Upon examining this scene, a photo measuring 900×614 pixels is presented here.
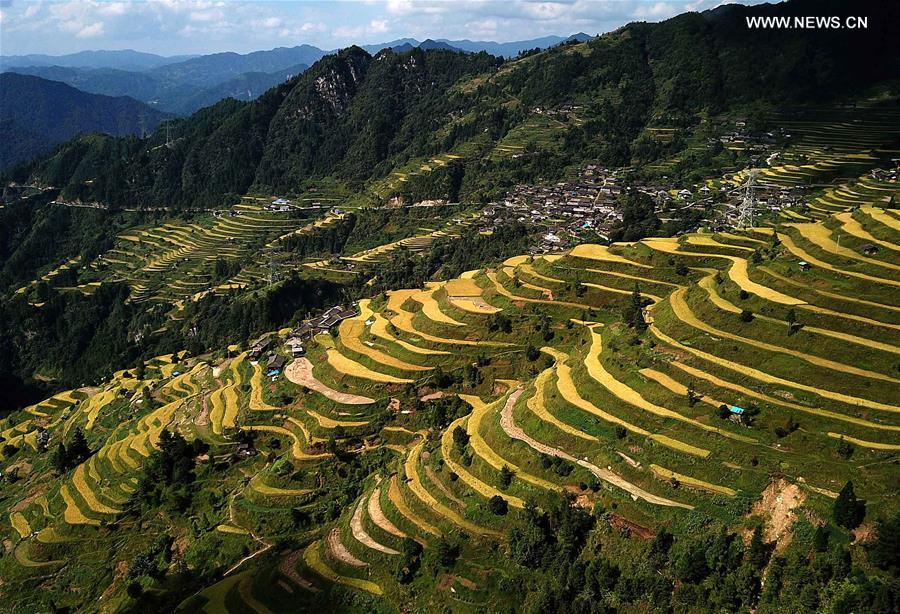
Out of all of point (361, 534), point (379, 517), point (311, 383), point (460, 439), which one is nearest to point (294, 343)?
point (311, 383)

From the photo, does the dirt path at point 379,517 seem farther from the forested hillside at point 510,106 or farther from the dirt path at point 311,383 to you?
the forested hillside at point 510,106

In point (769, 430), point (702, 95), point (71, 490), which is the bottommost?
point (71, 490)

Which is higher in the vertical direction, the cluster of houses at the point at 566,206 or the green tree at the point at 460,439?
the cluster of houses at the point at 566,206

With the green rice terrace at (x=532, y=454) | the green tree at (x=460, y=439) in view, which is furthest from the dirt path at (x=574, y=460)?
the green tree at (x=460, y=439)

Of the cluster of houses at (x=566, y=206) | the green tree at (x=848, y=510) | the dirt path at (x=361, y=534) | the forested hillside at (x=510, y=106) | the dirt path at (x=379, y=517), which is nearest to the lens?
the green tree at (x=848, y=510)

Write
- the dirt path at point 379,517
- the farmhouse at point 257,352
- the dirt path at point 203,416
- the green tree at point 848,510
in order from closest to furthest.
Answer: the green tree at point 848,510 < the dirt path at point 379,517 < the dirt path at point 203,416 < the farmhouse at point 257,352

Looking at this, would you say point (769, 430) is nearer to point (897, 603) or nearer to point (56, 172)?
point (897, 603)

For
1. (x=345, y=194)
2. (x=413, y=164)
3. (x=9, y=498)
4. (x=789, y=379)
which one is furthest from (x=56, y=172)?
(x=789, y=379)
